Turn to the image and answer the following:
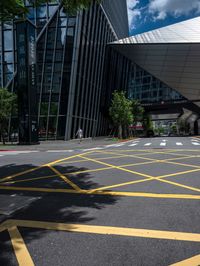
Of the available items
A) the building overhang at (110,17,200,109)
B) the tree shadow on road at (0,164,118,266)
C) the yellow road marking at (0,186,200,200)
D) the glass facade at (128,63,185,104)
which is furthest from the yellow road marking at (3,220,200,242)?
the glass facade at (128,63,185,104)

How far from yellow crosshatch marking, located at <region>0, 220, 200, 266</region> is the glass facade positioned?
60352mm

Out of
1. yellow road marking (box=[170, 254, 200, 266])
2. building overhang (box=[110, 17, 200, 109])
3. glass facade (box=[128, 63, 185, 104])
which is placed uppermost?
building overhang (box=[110, 17, 200, 109])

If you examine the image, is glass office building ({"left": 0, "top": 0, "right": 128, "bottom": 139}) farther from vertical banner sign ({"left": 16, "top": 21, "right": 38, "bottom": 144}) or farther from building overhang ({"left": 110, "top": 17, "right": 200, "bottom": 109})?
building overhang ({"left": 110, "top": 17, "right": 200, "bottom": 109})

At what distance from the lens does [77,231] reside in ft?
15.9

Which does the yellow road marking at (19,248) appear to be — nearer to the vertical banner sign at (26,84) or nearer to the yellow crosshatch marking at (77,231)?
the yellow crosshatch marking at (77,231)

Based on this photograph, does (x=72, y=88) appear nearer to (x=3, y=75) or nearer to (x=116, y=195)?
(x=3, y=75)

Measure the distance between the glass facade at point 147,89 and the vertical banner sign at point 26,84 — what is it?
3948 cm

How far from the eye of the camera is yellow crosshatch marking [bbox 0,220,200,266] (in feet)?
13.8

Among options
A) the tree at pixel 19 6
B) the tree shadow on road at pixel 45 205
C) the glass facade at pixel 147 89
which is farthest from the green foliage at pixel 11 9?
the glass facade at pixel 147 89

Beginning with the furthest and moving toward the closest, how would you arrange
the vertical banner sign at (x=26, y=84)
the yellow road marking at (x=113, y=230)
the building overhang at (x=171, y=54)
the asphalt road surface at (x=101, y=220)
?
the building overhang at (x=171, y=54) < the vertical banner sign at (x=26, y=84) < the yellow road marking at (x=113, y=230) < the asphalt road surface at (x=101, y=220)

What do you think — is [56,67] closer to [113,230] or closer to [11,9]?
[11,9]

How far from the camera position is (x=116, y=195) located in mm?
7262

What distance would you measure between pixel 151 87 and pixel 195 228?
63376 millimetres

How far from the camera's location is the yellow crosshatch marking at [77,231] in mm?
4215
